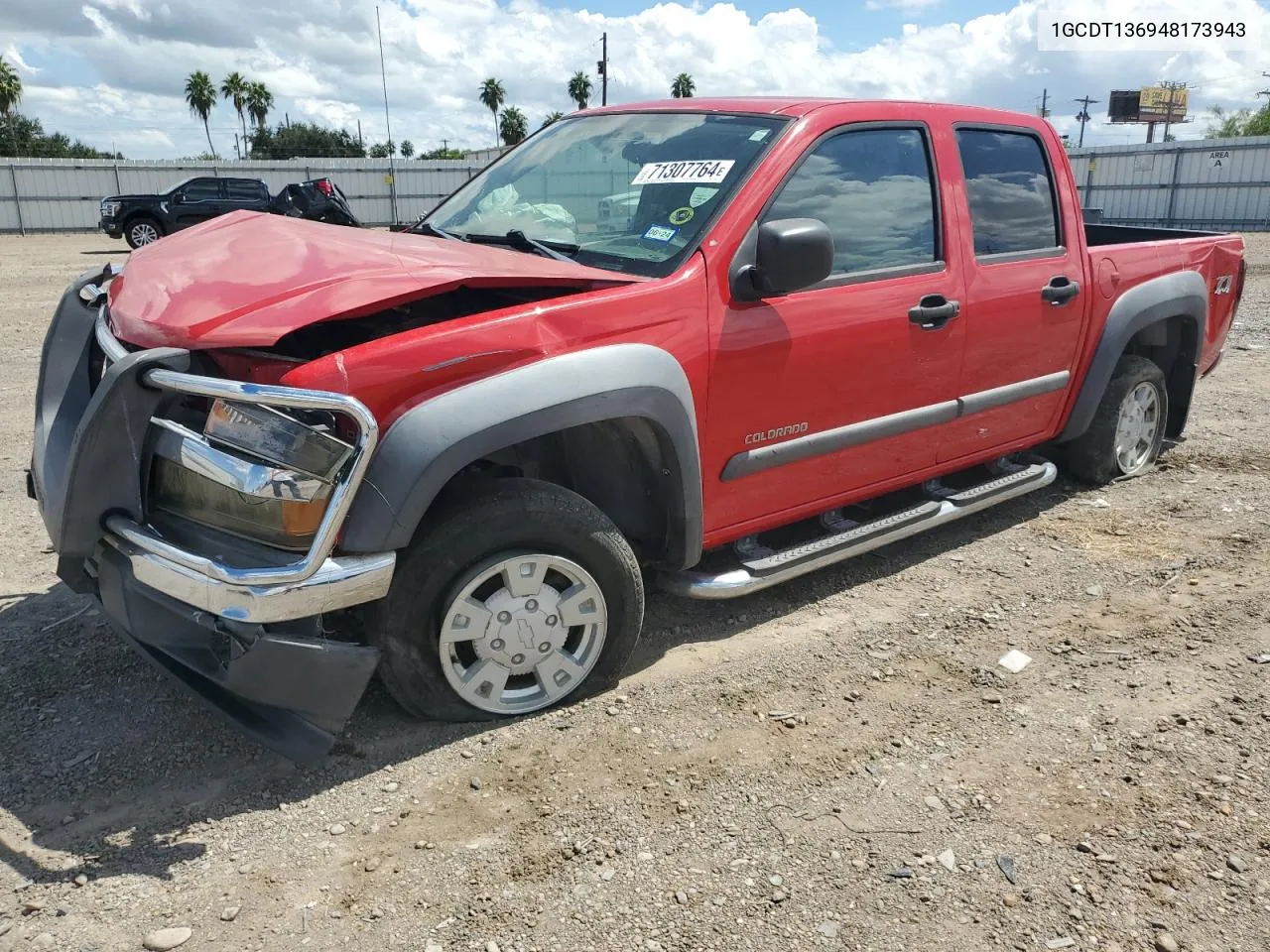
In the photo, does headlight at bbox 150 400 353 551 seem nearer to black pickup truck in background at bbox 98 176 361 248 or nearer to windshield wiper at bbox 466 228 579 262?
windshield wiper at bbox 466 228 579 262

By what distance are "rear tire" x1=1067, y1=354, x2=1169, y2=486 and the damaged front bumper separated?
4.00 metres

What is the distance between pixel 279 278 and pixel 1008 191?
310 cm

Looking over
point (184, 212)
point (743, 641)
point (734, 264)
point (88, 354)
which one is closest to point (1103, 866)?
point (743, 641)

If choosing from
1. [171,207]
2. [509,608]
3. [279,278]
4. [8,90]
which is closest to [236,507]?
[279,278]

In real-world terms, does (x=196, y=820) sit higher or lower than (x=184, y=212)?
lower

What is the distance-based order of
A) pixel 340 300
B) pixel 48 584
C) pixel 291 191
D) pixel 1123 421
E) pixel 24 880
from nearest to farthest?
pixel 24 880, pixel 340 300, pixel 48 584, pixel 291 191, pixel 1123 421

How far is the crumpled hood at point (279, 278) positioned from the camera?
2.60 m

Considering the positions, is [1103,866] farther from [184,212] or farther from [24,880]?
[184,212]

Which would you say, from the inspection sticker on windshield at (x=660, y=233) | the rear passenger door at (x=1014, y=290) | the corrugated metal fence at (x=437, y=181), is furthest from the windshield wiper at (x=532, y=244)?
the corrugated metal fence at (x=437, y=181)

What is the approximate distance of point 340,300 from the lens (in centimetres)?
261

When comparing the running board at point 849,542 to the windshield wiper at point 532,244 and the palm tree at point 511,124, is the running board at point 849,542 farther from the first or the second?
the palm tree at point 511,124

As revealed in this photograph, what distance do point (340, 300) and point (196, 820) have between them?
4.70ft

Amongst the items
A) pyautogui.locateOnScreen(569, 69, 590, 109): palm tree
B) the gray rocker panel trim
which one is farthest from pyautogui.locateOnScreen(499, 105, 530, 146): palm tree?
the gray rocker panel trim

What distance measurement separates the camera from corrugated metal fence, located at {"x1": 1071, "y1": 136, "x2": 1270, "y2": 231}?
78.2 ft
